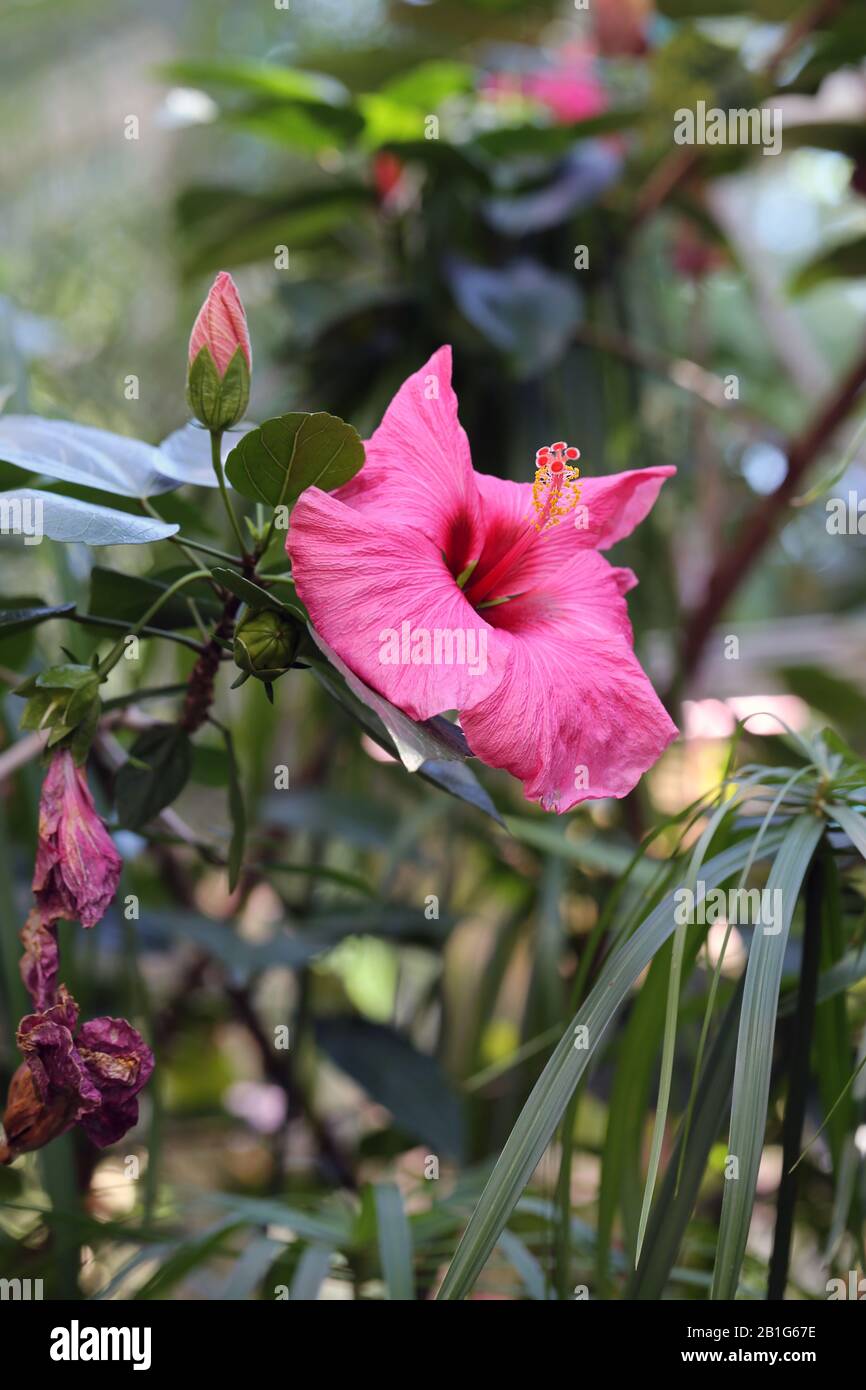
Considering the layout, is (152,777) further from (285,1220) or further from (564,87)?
(564,87)

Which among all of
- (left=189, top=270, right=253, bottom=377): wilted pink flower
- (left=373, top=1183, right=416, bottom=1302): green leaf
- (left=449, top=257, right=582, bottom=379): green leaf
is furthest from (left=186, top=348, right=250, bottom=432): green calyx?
(left=449, top=257, right=582, bottom=379): green leaf

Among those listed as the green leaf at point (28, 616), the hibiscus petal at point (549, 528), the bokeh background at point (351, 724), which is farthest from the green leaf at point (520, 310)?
the green leaf at point (28, 616)

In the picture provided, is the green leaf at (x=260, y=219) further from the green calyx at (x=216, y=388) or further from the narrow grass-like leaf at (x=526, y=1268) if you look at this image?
the narrow grass-like leaf at (x=526, y=1268)

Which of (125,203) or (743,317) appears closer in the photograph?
(125,203)

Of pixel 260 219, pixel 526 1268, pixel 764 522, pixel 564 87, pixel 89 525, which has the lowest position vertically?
pixel 526 1268

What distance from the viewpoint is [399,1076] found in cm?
85

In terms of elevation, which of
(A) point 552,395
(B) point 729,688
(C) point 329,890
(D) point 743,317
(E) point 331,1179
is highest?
(D) point 743,317

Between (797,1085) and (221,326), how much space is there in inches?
14.9

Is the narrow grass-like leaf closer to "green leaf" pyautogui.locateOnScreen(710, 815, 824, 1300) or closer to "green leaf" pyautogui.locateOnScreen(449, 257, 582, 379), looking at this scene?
"green leaf" pyautogui.locateOnScreen(710, 815, 824, 1300)

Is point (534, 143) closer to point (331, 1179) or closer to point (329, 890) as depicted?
point (329, 890)

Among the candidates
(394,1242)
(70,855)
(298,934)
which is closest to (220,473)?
(70,855)

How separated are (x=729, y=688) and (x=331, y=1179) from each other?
30.4 inches

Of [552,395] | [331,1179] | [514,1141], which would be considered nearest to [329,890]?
[331,1179]

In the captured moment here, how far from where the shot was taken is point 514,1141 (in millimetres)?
375
